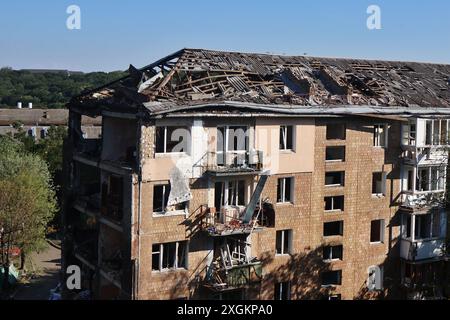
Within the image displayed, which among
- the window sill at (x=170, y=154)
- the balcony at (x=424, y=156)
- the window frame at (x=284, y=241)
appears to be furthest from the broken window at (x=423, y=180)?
the window sill at (x=170, y=154)

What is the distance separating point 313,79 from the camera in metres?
34.7

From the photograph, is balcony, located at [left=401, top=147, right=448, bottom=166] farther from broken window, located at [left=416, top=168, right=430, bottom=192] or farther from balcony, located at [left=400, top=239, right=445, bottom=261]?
balcony, located at [left=400, top=239, right=445, bottom=261]

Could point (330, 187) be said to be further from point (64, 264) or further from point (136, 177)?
point (64, 264)

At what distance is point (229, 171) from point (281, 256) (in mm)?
5805

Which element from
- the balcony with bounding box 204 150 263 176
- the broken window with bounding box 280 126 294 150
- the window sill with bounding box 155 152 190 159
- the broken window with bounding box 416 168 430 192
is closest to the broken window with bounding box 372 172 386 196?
the broken window with bounding box 416 168 430 192

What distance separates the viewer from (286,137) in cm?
3089

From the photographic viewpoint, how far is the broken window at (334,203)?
32.5 meters

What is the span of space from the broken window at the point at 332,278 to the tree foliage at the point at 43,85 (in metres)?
106

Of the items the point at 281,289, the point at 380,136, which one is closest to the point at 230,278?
the point at 281,289

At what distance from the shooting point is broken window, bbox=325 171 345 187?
32.5 meters

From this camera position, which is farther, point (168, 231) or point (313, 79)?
point (313, 79)

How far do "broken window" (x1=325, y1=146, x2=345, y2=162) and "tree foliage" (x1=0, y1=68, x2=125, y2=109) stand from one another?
343 ft

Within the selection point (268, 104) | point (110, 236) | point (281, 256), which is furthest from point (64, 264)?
point (268, 104)

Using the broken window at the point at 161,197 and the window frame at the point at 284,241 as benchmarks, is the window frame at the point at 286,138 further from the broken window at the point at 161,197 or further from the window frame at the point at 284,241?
the broken window at the point at 161,197
